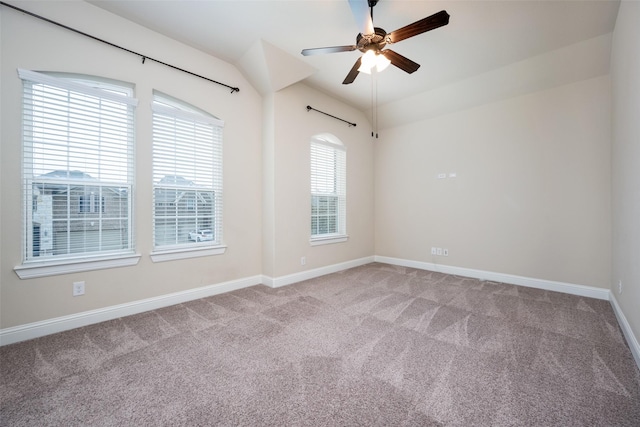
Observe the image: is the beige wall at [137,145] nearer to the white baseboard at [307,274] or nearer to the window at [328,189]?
the white baseboard at [307,274]

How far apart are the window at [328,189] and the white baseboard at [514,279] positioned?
1511 millimetres

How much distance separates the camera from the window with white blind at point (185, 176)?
3.05m

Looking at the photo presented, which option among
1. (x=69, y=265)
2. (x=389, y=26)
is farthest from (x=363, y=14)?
(x=69, y=265)

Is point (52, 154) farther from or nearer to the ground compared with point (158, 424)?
farther from the ground

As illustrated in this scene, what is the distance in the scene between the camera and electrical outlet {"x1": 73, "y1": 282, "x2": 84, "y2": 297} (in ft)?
8.20

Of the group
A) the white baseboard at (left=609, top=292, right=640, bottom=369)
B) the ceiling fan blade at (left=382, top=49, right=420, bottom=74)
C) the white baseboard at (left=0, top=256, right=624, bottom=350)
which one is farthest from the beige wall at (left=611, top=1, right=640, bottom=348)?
the ceiling fan blade at (left=382, top=49, right=420, bottom=74)

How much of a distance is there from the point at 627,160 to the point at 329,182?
360cm

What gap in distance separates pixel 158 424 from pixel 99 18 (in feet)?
11.8

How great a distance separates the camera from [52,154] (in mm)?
2404

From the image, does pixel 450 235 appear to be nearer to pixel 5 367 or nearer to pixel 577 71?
pixel 577 71

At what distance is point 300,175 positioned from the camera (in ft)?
13.8

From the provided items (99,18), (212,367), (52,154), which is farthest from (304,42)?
(212,367)

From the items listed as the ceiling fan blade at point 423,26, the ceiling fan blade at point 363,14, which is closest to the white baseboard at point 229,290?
the ceiling fan blade at point 423,26

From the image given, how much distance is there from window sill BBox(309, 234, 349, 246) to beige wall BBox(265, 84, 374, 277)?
0.07 meters
